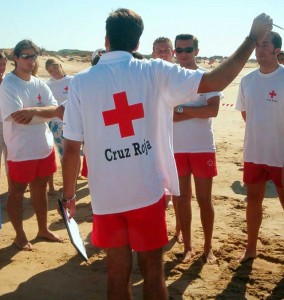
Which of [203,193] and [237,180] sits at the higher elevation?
[203,193]

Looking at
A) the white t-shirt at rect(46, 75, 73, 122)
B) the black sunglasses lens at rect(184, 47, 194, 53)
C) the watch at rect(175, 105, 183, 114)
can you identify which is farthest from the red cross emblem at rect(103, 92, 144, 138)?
the white t-shirt at rect(46, 75, 73, 122)

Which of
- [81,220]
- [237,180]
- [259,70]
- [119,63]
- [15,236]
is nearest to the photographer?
[119,63]

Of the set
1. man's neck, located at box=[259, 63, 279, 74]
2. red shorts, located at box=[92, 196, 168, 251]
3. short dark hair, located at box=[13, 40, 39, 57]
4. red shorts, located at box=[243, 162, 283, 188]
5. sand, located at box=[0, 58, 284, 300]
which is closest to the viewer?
red shorts, located at box=[92, 196, 168, 251]

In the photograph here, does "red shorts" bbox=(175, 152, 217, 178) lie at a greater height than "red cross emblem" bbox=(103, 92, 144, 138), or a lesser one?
lesser

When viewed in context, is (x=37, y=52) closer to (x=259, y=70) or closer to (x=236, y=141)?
(x=259, y=70)

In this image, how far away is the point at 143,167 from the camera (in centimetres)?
279

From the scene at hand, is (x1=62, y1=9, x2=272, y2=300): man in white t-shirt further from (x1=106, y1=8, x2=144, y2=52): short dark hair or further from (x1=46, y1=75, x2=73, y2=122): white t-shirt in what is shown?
(x1=46, y1=75, x2=73, y2=122): white t-shirt

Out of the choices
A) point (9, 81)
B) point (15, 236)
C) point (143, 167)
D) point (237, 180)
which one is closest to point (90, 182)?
point (143, 167)

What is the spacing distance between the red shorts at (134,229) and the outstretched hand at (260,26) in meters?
1.19

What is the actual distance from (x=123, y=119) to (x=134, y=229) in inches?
28.5

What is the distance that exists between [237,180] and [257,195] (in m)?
3.27

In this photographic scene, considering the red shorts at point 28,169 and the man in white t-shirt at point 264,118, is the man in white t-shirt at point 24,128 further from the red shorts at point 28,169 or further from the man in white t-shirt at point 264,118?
the man in white t-shirt at point 264,118

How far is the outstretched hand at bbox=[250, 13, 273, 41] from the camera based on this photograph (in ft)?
8.55

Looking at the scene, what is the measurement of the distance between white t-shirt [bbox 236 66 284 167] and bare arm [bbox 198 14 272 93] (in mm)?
1652
